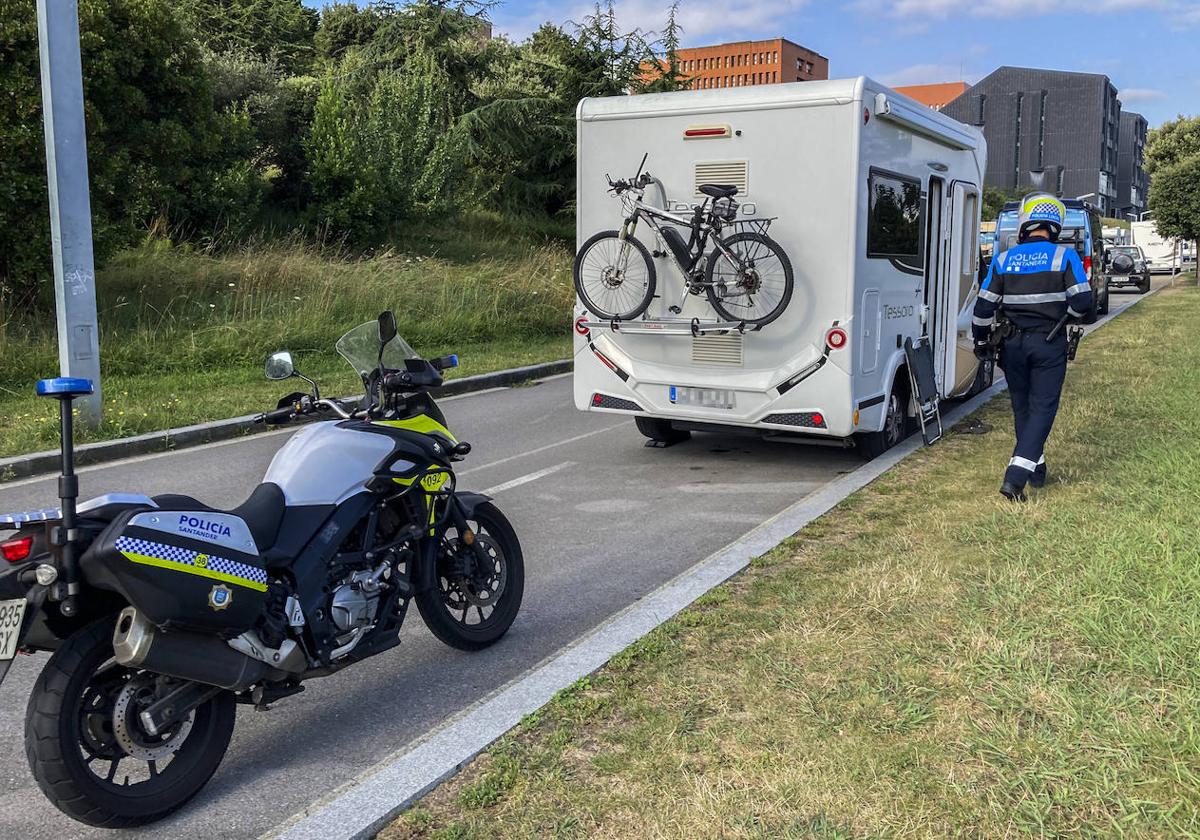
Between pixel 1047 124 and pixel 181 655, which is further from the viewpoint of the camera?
pixel 1047 124

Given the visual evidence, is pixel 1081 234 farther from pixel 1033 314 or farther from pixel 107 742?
pixel 107 742

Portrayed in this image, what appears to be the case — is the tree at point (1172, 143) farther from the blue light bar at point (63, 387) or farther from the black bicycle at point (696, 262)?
the blue light bar at point (63, 387)

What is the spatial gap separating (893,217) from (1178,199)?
36.9 metres

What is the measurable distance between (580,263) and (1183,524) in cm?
467

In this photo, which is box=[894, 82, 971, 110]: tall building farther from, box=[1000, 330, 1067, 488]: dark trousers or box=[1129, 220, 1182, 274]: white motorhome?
box=[1000, 330, 1067, 488]: dark trousers

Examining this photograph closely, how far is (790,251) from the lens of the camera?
7.75 metres

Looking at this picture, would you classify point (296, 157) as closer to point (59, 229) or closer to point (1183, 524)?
point (59, 229)

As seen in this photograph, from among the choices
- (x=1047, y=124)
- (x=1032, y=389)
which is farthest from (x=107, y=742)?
(x=1047, y=124)

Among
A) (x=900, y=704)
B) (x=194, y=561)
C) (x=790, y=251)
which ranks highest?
(x=790, y=251)

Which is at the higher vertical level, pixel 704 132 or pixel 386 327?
pixel 704 132

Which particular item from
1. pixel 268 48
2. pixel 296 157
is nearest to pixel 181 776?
pixel 296 157

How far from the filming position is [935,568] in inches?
203

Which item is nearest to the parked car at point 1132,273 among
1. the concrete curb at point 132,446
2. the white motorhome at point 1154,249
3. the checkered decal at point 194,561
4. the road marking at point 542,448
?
the white motorhome at point 1154,249

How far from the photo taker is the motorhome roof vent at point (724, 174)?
25.7ft
